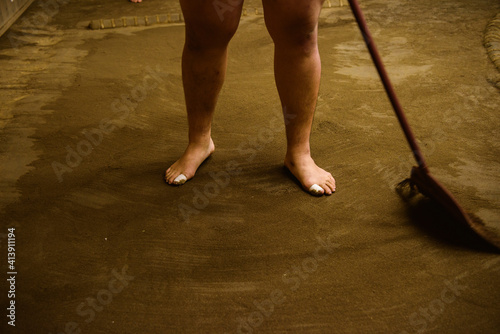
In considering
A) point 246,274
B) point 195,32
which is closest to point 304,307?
point 246,274

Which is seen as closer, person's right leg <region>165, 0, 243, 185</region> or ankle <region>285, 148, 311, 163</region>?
person's right leg <region>165, 0, 243, 185</region>

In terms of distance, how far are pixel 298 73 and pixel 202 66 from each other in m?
0.34

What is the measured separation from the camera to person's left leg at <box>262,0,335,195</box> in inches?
50.3

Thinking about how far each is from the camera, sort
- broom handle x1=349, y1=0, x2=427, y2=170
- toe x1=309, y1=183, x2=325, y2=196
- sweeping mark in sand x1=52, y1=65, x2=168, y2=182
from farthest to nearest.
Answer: sweeping mark in sand x1=52, y1=65, x2=168, y2=182 < toe x1=309, y1=183, x2=325, y2=196 < broom handle x1=349, y1=0, x2=427, y2=170

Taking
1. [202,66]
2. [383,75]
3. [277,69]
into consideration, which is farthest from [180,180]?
[383,75]

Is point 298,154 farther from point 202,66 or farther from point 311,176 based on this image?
point 202,66

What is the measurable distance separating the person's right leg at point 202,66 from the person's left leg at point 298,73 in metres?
0.16

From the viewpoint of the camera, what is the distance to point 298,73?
1397mm

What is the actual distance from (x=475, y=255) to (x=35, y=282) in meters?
1.37

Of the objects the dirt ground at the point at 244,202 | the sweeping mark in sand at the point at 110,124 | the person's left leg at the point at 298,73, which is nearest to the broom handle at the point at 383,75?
the person's left leg at the point at 298,73

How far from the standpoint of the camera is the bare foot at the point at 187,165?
Answer: 1.62m

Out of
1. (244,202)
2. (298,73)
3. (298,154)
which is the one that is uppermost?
(298,73)

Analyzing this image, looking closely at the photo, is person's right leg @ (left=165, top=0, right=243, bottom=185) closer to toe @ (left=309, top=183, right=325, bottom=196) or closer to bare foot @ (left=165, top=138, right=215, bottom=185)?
bare foot @ (left=165, top=138, right=215, bottom=185)

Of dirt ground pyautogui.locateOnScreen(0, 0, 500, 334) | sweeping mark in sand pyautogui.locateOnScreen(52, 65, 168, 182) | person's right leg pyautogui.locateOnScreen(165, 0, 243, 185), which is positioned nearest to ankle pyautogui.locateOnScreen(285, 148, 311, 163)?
dirt ground pyautogui.locateOnScreen(0, 0, 500, 334)
